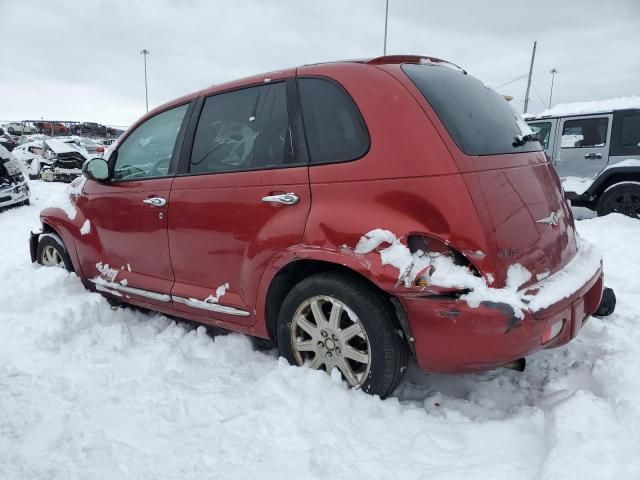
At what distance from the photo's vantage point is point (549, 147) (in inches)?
336

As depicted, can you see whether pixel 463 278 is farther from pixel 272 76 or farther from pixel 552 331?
pixel 272 76

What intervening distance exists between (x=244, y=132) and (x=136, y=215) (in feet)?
3.45

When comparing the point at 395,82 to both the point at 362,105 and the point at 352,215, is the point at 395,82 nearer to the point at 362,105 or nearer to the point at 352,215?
the point at 362,105

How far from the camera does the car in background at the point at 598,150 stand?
740 cm

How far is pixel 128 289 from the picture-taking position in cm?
346

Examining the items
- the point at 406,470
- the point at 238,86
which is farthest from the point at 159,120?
the point at 406,470

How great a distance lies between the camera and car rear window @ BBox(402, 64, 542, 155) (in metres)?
2.29

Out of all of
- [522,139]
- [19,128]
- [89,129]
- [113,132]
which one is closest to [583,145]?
[522,139]

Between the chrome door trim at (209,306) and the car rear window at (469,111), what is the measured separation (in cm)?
158

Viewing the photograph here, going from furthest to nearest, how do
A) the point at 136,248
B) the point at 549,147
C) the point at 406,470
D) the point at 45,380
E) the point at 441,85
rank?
the point at 549,147 < the point at 136,248 < the point at 45,380 < the point at 441,85 < the point at 406,470

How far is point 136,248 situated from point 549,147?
306 inches

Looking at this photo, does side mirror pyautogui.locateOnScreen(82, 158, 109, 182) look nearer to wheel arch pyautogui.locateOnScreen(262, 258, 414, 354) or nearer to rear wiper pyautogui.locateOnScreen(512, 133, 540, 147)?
wheel arch pyautogui.locateOnScreen(262, 258, 414, 354)

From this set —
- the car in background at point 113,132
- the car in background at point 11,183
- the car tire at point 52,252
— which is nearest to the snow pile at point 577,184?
the car tire at point 52,252

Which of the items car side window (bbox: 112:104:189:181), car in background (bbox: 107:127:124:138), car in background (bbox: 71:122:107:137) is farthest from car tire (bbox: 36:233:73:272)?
car in background (bbox: 71:122:107:137)
